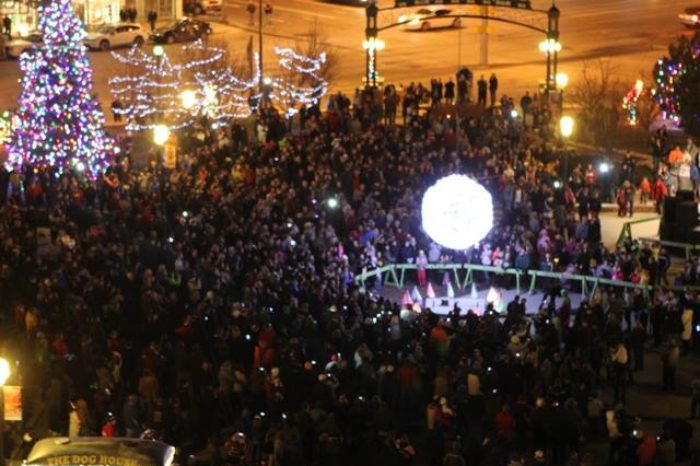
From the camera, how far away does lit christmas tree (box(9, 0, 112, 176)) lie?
4788cm

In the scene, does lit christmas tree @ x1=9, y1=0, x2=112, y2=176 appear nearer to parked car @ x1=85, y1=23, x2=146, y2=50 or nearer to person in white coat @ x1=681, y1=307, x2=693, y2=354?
person in white coat @ x1=681, y1=307, x2=693, y2=354

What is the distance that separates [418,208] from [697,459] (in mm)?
14635

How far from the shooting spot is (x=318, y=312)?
1310 inches

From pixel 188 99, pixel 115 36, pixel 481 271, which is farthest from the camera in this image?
pixel 115 36

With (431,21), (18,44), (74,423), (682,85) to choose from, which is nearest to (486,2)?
(682,85)

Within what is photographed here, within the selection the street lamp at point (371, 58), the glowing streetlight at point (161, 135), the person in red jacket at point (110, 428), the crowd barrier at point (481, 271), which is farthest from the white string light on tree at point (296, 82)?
the person in red jacket at point (110, 428)

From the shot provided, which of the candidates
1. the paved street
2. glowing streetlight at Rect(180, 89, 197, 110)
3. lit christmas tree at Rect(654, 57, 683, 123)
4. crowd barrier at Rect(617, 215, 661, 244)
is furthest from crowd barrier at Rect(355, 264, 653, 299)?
the paved street

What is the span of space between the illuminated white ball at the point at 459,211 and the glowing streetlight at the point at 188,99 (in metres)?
16.4

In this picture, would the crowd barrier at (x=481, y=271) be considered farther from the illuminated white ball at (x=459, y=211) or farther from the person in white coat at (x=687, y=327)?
the person in white coat at (x=687, y=327)

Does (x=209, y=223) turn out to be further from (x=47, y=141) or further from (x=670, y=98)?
(x=670, y=98)

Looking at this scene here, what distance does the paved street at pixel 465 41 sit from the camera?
65312 mm

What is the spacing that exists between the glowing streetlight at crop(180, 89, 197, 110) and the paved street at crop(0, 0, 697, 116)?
6.14 metres

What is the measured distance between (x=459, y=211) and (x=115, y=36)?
117ft

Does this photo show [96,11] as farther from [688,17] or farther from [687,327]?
[687,327]
